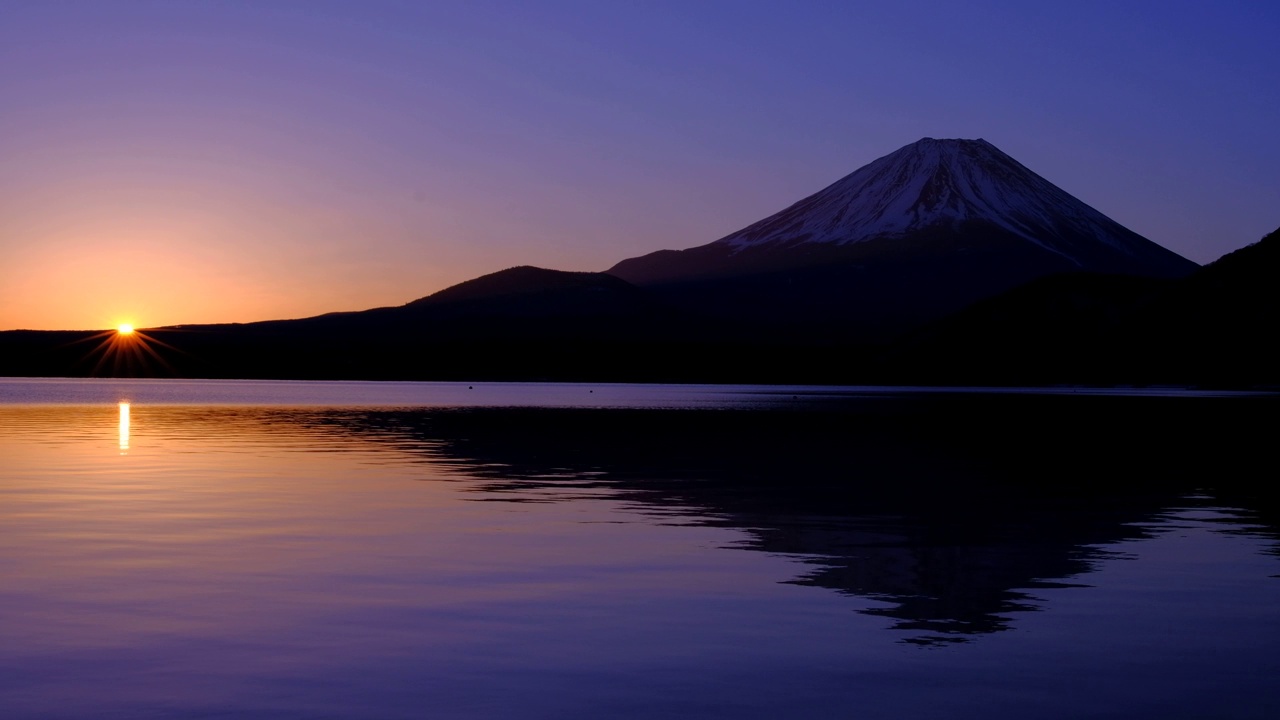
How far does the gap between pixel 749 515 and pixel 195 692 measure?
15.2m

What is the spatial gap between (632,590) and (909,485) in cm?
1675

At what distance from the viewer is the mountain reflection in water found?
18.7m

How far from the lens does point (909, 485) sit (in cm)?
3294

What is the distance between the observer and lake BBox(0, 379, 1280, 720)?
39.4ft

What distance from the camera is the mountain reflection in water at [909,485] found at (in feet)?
61.2

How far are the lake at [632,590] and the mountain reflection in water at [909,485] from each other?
0.15 meters

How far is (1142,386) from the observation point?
181 metres

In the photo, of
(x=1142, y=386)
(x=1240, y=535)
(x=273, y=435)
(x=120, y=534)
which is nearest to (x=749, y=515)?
(x=1240, y=535)

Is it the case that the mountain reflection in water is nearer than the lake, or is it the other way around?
the lake

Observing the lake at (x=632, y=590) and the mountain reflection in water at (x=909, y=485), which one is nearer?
the lake at (x=632, y=590)

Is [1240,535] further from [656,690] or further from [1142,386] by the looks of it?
[1142,386]

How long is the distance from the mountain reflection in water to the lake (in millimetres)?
151

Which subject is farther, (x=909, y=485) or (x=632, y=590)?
(x=909, y=485)

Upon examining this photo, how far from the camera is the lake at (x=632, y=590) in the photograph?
1201 centimetres
